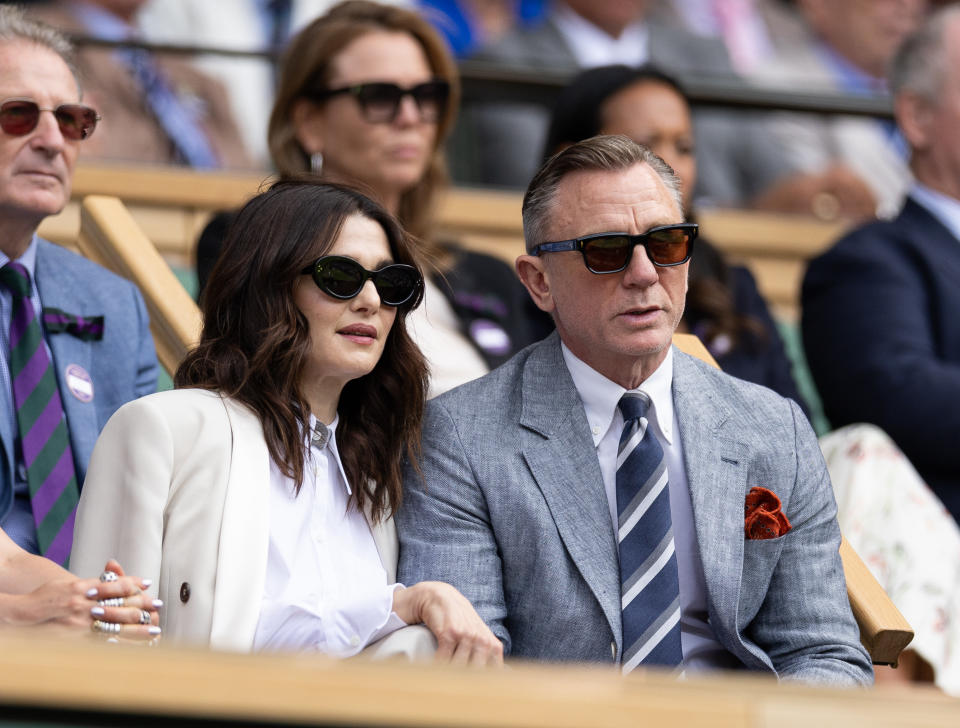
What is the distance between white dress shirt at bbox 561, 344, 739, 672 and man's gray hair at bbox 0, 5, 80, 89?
1200 millimetres

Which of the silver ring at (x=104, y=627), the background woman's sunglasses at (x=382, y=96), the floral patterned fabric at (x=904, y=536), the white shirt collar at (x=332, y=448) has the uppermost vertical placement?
the background woman's sunglasses at (x=382, y=96)

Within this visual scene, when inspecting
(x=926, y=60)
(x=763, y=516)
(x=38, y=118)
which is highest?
(x=926, y=60)

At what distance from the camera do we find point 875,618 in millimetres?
2531

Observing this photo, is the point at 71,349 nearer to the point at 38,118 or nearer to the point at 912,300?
the point at 38,118

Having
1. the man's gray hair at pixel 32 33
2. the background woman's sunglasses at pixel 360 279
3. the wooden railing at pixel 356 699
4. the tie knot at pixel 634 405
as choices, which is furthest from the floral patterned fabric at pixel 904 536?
the wooden railing at pixel 356 699

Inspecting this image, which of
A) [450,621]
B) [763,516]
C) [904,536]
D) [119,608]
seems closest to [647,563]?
[763,516]

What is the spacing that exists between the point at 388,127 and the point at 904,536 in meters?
1.51

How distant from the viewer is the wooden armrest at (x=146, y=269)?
3012mm

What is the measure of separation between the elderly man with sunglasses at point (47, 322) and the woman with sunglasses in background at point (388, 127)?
0.73 m

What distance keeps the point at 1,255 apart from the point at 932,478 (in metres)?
2.15

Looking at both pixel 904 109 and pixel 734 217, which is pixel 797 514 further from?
pixel 734 217

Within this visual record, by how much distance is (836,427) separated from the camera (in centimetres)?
386

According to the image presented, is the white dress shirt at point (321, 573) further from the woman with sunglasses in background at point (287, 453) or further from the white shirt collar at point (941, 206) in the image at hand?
the white shirt collar at point (941, 206)

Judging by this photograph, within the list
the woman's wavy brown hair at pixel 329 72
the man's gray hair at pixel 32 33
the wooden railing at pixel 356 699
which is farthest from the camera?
the woman's wavy brown hair at pixel 329 72
